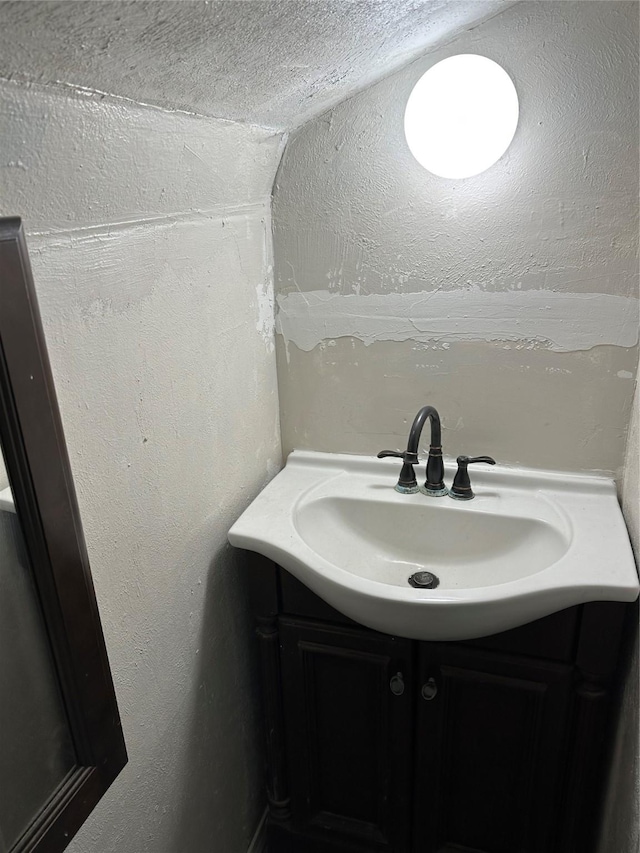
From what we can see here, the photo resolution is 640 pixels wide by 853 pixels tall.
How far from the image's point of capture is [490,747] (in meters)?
1.18

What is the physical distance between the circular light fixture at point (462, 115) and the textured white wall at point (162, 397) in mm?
288

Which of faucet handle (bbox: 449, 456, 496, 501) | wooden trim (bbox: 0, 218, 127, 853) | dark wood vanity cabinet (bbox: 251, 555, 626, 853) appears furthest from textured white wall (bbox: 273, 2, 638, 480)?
wooden trim (bbox: 0, 218, 127, 853)

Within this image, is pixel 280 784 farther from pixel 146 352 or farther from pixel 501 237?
pixel 501 237

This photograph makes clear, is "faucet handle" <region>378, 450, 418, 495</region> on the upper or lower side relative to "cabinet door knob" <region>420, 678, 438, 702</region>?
upper

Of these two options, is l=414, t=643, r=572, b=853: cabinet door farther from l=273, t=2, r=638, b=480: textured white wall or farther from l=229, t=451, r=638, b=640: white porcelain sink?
l=273, t=2, r=638, b=480: textured white wall

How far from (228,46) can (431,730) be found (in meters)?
1.15

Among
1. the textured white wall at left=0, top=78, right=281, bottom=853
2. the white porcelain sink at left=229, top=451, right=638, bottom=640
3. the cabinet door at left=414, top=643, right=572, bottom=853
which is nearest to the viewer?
the textured white wall at left=0, top=78, right=281, bottom=853

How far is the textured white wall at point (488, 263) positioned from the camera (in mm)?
1093

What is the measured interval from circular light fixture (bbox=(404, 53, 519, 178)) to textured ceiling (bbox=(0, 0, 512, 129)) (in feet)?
0.24

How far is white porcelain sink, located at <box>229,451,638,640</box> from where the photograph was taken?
101 centimetres

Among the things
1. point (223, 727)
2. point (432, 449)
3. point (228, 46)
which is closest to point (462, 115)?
point (228, 46)

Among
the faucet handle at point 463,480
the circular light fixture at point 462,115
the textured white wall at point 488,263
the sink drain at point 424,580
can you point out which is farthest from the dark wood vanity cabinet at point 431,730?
the circular light fixture at point 462,115

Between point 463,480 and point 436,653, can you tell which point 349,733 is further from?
point 463,480

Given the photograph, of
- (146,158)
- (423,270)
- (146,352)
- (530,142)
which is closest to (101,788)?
(146,352)
